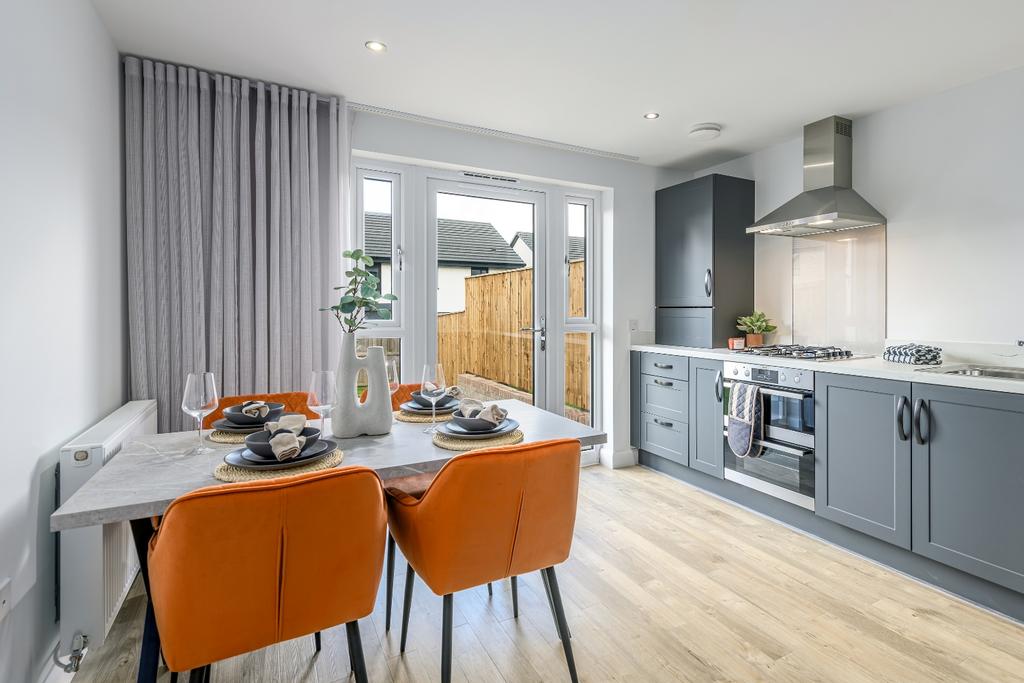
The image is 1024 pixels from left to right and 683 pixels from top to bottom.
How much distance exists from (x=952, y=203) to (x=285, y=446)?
11.5 feet

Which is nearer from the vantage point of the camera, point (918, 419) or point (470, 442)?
point (470, 442)

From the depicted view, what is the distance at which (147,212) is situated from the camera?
2.53 meters

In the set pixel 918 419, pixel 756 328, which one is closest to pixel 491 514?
pixel 918 419

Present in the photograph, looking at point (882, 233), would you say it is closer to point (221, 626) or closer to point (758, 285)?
point (758, 285)

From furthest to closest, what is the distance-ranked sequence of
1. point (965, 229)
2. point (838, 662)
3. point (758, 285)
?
1. point (758, 285)
2. point (965, 229)
3. point (838, 662)

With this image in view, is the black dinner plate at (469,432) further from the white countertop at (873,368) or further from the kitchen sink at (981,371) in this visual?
the kitchen sink at (981,371)

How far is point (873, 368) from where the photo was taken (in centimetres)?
257

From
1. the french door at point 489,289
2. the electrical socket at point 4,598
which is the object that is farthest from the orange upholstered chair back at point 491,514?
the french door at point 489,289

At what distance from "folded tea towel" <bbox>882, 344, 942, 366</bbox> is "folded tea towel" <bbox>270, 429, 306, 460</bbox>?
9.81ft

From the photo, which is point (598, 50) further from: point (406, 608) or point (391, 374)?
point (406, 608)

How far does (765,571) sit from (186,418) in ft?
9.64

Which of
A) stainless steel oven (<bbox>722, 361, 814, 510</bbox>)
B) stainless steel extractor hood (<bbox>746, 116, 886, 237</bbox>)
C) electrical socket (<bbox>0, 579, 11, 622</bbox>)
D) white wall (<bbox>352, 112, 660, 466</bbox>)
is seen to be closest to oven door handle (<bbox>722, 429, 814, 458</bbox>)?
stainless steel oven (<bbox>722, 361, 814, 510</bbox>)

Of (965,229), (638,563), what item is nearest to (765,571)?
(638,563)

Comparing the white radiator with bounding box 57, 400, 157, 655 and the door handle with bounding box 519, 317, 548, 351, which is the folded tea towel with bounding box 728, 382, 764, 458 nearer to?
the door handle with bounding box 519, 317, 548, 351
